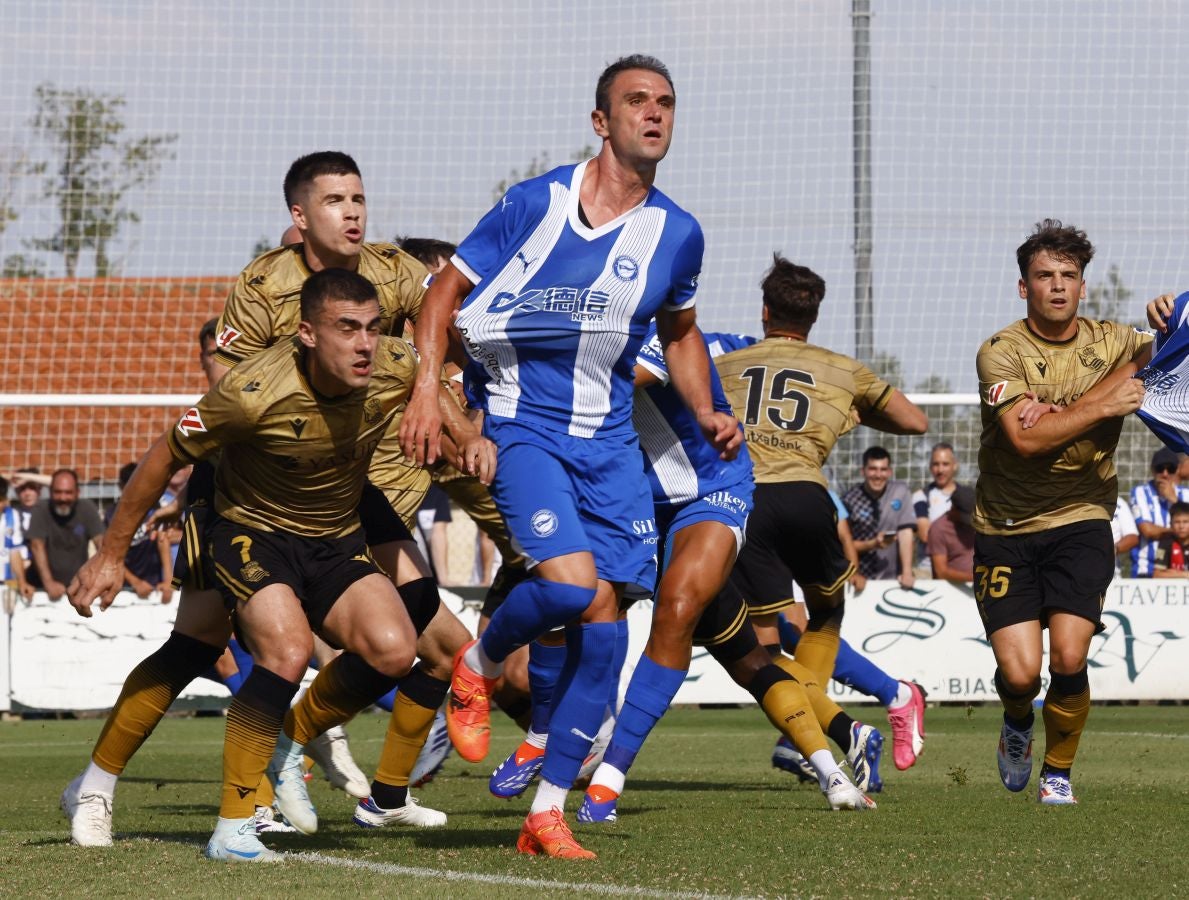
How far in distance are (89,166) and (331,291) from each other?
14.7 m

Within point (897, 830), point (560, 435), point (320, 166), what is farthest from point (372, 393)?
point (897, 830)

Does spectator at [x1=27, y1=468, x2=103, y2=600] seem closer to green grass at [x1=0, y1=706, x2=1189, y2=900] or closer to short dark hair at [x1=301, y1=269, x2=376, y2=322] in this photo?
green grass at [x1=0, y1=706, x2=1189, y2=900]

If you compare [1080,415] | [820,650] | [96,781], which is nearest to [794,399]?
[820,650]

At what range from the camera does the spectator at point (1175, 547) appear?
15602mm

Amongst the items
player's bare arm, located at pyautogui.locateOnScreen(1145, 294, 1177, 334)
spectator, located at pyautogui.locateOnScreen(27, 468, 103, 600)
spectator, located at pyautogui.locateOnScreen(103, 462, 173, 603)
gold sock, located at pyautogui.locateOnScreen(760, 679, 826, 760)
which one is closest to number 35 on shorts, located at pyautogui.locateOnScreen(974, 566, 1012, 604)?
gold sock, located at pyautogui.locateOnScreen(760, 679, 826, 760)

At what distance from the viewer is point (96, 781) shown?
610cm

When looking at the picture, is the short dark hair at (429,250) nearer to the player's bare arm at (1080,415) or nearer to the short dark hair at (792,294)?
the short dark hair at (792,294)

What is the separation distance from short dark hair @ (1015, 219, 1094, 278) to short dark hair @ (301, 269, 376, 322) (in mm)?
3226

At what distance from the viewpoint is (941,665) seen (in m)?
15.5

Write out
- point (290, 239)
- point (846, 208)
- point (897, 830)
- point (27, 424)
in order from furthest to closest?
point (27, 424) → point (846, 208) → point (290, 239) → point (897, 830)

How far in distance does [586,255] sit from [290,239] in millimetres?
2142

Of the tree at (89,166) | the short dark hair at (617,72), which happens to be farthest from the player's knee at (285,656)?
the tree at (89,166)

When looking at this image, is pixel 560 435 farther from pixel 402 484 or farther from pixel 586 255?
pixel 402 484

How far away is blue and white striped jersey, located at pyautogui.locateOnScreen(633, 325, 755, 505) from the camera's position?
22.7 feet
